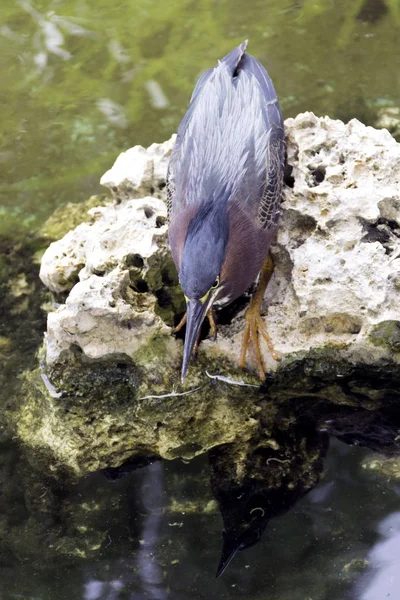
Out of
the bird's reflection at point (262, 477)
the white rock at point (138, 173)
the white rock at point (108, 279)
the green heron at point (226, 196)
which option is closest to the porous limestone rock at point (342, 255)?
the green heron at point (226, 196)

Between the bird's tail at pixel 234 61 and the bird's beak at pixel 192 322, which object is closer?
the bird's beak at pixel 192 322

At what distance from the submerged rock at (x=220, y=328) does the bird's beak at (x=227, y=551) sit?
0.49 metres

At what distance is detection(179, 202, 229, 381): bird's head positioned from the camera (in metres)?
3.12

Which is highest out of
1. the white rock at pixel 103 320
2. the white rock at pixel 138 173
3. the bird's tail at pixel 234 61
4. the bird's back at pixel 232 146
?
the bird's tail at pixel 234 61

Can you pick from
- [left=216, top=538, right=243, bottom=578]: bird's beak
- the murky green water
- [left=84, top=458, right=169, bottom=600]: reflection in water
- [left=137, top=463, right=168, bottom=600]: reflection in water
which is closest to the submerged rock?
[left=137, top=463, right=168, bottom=600]: reflection in water

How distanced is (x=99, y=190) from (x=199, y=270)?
2153 millimetres

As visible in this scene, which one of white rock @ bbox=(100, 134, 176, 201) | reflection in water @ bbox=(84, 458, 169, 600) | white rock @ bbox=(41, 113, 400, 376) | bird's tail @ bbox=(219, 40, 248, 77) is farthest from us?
bird's tail @ bbox=(219, 40, 248, 77)

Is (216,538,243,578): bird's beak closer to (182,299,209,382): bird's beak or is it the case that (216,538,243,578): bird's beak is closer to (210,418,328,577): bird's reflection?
(210,418,328,577): bird's reflection

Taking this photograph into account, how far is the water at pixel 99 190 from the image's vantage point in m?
3.14

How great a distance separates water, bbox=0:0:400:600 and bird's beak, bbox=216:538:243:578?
0.08ft

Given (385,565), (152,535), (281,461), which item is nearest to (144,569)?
(152,535)

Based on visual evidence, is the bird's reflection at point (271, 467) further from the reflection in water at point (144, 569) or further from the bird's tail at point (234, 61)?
the bird's tail at point (234, 61)

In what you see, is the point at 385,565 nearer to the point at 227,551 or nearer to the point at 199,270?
the point at 227,551

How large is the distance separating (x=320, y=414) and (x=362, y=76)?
3.26 metres
